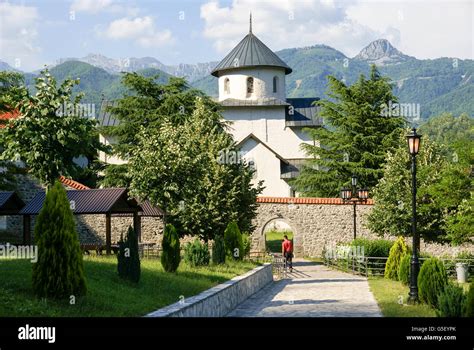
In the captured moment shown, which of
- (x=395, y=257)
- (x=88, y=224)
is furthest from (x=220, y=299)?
(x=88, y=224)

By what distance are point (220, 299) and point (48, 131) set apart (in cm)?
732

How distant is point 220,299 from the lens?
1359cm

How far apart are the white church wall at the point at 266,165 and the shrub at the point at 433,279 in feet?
105

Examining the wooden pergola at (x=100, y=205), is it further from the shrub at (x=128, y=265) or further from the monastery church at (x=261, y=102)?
the monastery church at (x=261, y=102)

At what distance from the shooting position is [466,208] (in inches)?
826

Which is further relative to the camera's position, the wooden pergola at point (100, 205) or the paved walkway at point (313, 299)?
the wooden pergola at point (100, 205)

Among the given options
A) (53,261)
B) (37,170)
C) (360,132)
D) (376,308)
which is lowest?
(376,308)

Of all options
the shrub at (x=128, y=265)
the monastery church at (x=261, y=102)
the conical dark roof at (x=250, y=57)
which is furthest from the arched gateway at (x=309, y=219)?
the shrub at (x=128, y=265)

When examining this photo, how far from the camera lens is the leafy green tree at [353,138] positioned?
132ft

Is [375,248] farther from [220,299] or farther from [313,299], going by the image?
[220,299]
